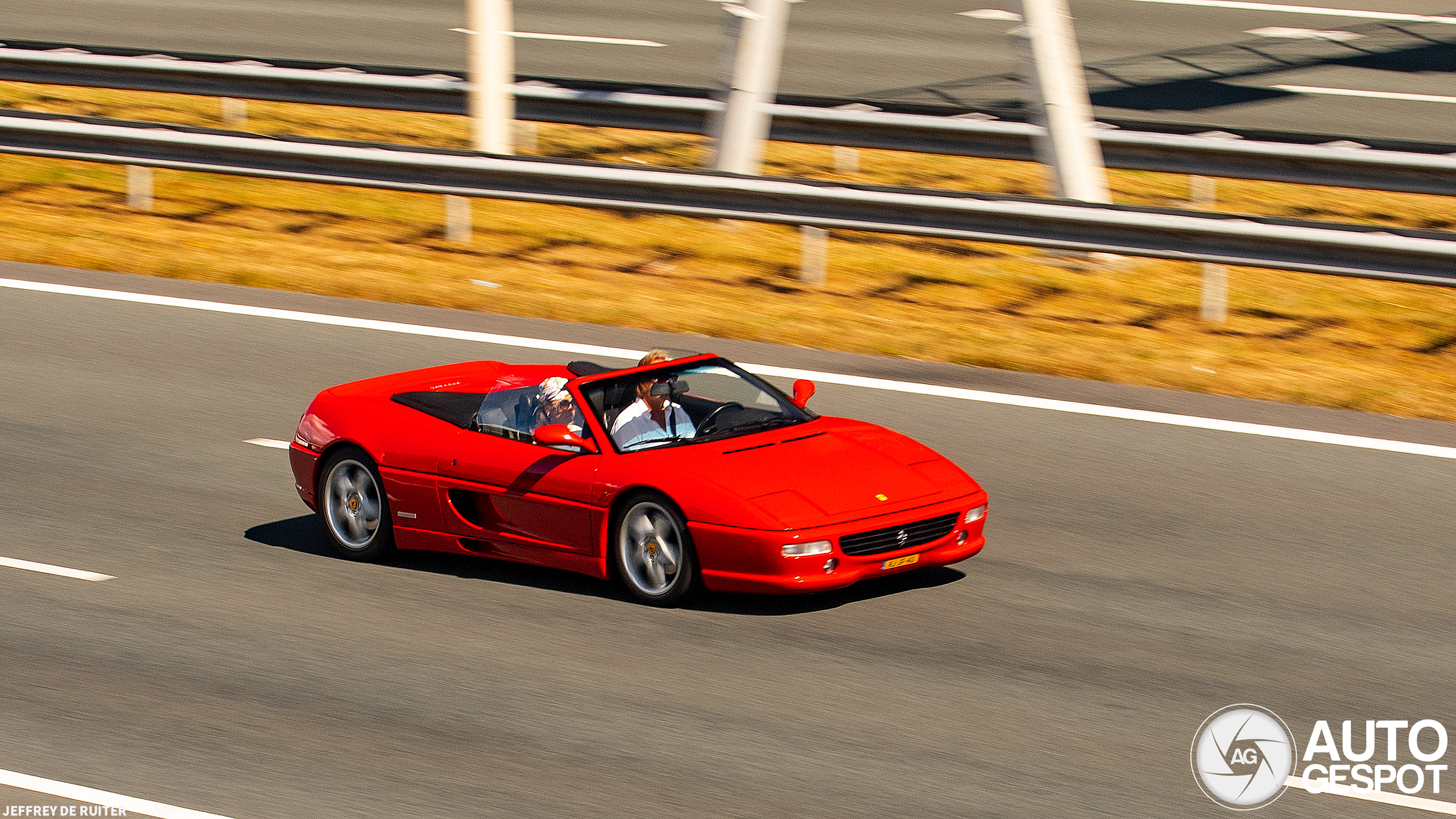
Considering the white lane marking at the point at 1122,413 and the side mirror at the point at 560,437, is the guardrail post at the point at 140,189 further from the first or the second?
the side mirror at the point at 560,437

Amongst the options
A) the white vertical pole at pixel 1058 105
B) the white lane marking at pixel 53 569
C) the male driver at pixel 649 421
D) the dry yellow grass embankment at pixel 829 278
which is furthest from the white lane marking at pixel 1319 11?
the white lane marking at pixel 53 569

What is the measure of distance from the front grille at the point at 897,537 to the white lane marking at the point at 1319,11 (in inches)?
762

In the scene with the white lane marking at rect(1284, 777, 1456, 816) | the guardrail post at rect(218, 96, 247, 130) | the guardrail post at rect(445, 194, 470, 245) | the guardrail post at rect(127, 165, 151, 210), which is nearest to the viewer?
the white lane marking at rect(1284, 777, 1456, 816)

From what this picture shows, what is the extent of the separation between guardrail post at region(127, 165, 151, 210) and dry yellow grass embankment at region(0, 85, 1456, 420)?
110mm

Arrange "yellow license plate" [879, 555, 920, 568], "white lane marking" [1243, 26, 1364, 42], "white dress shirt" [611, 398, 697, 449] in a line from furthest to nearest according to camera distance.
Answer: "white lane marking" [1243, 26, 1364, 42] < "white dress shirt" [611, 398, 697, 449] < "yellow license plate" [879, 555, 920, 568]

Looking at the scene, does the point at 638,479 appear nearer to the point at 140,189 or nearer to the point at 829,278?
the point at 829,278

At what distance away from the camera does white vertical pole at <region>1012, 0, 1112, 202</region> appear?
1474 cm

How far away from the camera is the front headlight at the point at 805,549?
308 inches

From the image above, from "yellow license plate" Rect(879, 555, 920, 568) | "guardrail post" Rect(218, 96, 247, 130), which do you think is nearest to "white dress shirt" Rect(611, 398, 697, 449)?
"yellow license plate" Rect(879, 555, 920, 568)

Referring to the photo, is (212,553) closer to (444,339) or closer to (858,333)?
(444,339)

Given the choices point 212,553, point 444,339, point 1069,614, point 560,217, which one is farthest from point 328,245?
point 1069,614

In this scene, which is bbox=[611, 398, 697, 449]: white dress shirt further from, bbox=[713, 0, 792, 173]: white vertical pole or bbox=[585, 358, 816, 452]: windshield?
bbox=[713, 0, 792, 173]: white vertical pole

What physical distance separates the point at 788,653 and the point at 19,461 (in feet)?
18.3

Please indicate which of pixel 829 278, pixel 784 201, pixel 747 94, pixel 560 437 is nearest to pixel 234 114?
pixel 747 94
